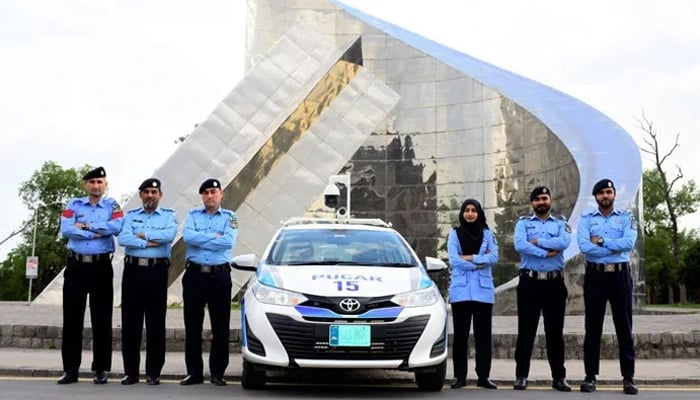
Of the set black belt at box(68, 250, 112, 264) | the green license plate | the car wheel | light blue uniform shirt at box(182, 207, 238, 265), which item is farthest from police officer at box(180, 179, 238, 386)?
the car wheel

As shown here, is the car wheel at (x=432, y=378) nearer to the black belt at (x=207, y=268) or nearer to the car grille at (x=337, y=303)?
the car grille at (x=337, y=303)

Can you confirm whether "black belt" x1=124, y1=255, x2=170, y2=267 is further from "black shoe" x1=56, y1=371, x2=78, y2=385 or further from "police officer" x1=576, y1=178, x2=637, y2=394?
"police officer" x1=576, y1=178, x2=637, y2=394

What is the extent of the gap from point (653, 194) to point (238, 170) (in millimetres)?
53744

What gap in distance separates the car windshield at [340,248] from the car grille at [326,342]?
35.0 inches

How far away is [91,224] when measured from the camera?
287 inches

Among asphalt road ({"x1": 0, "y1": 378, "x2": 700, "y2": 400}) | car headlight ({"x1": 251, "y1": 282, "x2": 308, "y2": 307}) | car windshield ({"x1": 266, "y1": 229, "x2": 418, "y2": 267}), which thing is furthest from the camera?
car windshield ({"x1": 266, "y1": 229, "x2": 418, "y2": 267})

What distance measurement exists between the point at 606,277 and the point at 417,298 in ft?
6.78

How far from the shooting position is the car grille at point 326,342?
604 centimetres

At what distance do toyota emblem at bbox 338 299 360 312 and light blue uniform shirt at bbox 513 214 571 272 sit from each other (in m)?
2.11

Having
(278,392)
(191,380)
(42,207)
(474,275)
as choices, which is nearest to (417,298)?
(474,275)

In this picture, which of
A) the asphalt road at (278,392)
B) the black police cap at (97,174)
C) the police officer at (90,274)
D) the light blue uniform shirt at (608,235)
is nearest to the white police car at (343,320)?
the asphalt road at (278,392)

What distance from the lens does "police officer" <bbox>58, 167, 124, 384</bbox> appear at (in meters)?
7.21

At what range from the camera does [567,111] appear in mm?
20547

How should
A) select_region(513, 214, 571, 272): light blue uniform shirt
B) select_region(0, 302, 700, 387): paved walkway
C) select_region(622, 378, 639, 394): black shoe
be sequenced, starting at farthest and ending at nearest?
select_region(0, 302, 700, 387): paved walkway → select_region(513, 214, 571, 272): light blue uniform shirt → select_region(622, 378, 639, 394): black shoe
